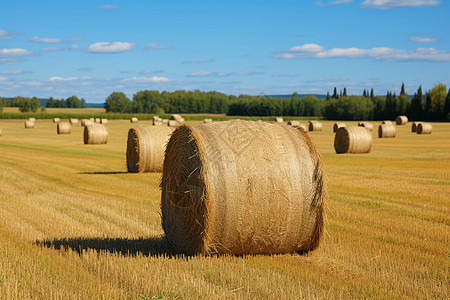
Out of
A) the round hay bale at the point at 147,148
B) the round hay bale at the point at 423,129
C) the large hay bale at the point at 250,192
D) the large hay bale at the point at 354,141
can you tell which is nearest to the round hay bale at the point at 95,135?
the large hay bale at the point at 354,141

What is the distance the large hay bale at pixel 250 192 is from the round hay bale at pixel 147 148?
10993 mm

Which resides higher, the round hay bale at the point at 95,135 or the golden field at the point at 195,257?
the round hay bale at the point at 95,135

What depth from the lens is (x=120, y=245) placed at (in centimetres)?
891

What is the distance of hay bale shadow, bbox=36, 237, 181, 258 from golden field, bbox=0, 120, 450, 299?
16mm

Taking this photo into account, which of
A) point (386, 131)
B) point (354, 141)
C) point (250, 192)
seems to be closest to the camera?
point (250, 192)

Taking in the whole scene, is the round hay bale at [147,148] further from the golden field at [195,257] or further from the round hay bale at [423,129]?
the round hay bale at [423,129]

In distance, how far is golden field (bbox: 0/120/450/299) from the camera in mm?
6621

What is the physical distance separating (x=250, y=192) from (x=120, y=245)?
2.36 metres

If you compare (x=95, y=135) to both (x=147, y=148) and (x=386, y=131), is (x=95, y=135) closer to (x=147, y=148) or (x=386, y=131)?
(x=147, y=148)

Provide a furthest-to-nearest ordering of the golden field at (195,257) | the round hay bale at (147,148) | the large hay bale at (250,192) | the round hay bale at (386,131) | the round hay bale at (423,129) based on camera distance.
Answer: the round hay bale at (423,129) < the round hay bale at (386,131) < the round hay bale at (147,148) < the large hay bale at (250,192) < the golden field at (195,257)

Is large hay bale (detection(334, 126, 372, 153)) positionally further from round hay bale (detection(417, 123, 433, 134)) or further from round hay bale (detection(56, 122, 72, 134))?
round hay bale (detection(56, 122, 72, 134))

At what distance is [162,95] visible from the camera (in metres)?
140

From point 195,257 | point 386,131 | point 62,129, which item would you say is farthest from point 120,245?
point 62,129

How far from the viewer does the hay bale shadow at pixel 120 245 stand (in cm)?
848
